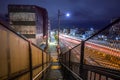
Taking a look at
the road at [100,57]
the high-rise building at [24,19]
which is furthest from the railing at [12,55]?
the high-rise building at [24,19]

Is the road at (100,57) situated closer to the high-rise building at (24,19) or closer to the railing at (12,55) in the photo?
the railing at (12,55)

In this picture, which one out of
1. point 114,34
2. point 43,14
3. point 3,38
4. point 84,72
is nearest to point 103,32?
point 114,34

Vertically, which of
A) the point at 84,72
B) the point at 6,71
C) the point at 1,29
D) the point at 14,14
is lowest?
the point at 84,72

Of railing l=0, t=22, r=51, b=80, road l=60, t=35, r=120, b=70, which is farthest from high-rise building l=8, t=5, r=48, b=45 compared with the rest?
railing l=0, t=22, r=51, b=80

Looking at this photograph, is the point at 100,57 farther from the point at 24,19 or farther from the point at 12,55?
the point at 24,19

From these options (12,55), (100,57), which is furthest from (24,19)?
(12,55)

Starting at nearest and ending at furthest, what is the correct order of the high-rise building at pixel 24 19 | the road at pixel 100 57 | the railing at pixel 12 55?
the railing at pixel 12 55
the road at pixel 100 57
the high-rise building at pixel 24 19

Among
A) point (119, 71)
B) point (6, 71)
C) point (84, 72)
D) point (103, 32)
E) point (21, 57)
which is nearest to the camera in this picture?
point (119, 71)

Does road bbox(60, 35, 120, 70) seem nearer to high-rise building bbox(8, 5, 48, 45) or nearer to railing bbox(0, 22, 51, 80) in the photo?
railing bbox(0, 22, 51, 80)

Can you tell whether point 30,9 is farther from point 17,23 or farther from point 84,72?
→ point 84,72

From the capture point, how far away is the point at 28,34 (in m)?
24.6

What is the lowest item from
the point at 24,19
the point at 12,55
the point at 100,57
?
the point at 100,57

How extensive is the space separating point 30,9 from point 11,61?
68.4 ft

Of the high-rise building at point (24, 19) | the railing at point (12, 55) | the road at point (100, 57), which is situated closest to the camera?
Answer: the railing at point (12, 55)
